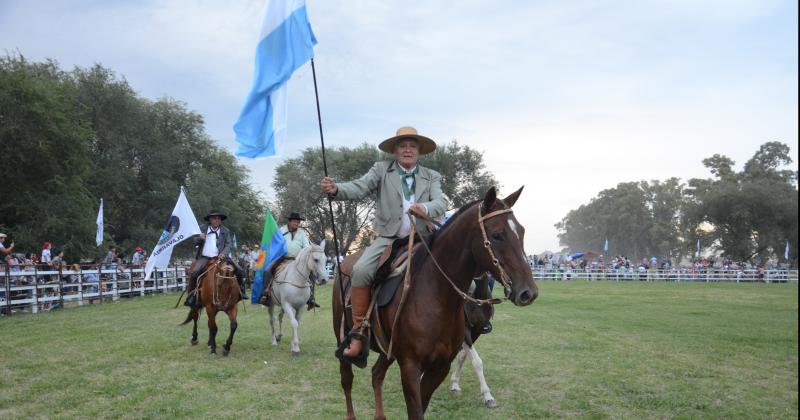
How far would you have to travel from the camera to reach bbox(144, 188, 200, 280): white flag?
16.5m

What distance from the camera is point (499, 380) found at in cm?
895

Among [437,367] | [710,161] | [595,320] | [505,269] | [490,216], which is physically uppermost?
[710,161]

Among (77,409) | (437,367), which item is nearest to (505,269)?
(437,367)

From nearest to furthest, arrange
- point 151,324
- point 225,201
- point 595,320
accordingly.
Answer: point 151,324 → point 595,320 → point 225,201

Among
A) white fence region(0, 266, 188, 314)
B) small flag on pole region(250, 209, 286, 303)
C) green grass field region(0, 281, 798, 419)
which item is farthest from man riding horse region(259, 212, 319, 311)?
white fence region(0, 266, 188, 314)

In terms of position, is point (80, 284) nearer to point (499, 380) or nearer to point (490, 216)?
point (499, 380)

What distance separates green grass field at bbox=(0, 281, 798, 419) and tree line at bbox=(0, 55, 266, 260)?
1486 cm

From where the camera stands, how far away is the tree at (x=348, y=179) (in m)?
53.4

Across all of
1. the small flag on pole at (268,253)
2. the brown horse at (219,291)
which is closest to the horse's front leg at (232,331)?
the brown horse at (219,291)

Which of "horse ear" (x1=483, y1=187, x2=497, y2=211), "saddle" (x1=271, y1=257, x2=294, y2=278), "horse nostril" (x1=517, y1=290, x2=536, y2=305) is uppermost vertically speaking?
"horse ear" (x1=483, y1=187, x2=497, y2=211)

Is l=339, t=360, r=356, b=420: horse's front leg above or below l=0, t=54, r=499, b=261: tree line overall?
below

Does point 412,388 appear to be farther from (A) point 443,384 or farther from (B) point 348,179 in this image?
(B) point 348,179

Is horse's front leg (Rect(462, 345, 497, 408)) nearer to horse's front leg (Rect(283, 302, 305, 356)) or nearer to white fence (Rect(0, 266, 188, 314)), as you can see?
horse's front leg (Rect(283, 302, 305, 356))

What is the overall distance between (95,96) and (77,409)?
40.6 meters
